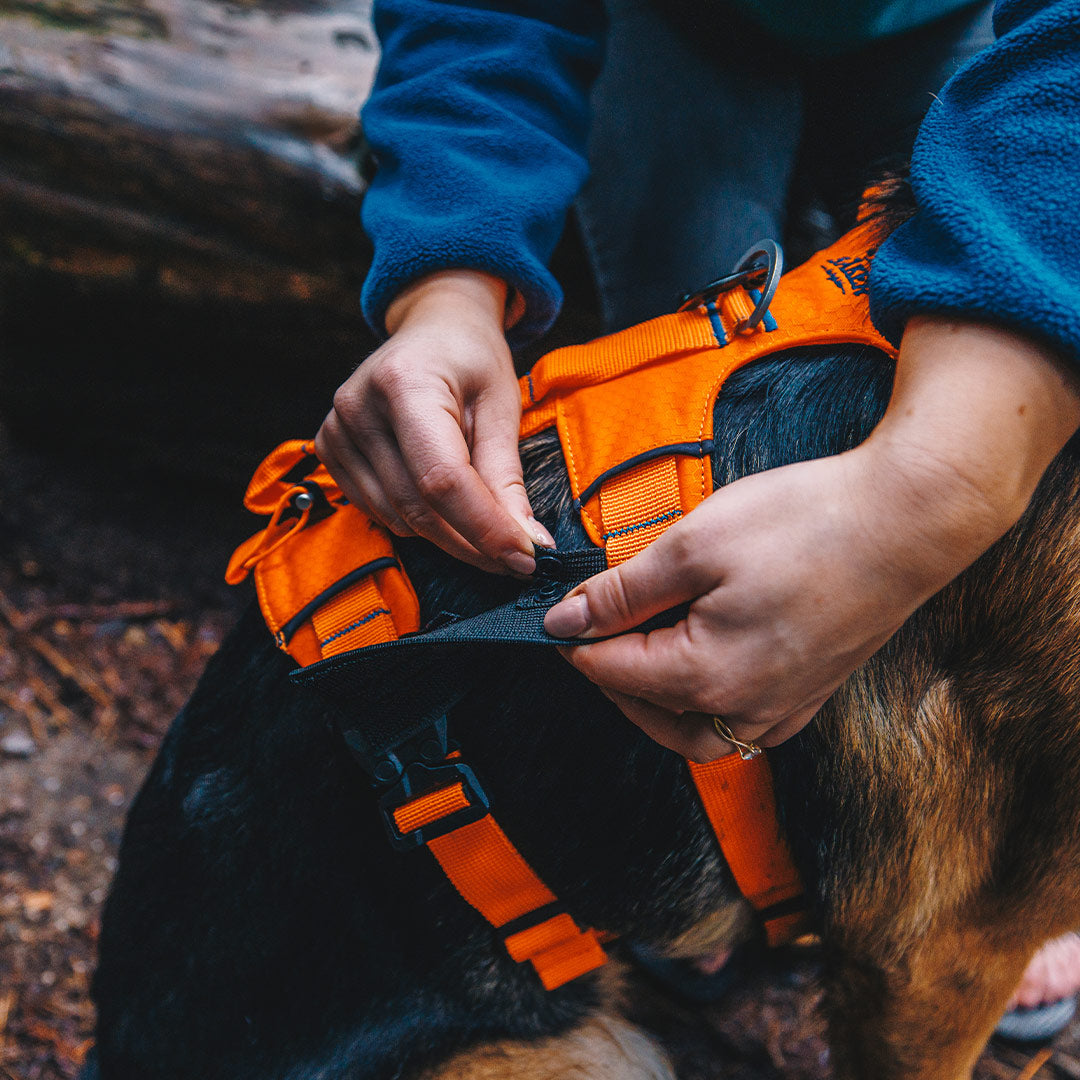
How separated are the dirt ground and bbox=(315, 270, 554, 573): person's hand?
3.83ft

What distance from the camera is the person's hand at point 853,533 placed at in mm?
744

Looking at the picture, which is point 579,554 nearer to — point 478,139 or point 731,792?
point 731,792

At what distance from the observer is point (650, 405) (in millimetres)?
1032

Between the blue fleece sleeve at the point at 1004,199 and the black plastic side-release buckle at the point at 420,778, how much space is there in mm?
734

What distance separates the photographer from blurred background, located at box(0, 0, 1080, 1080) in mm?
2053

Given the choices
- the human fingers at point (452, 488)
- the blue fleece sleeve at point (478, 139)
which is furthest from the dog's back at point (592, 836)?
the blue fleece sleeve at point (478, 139)

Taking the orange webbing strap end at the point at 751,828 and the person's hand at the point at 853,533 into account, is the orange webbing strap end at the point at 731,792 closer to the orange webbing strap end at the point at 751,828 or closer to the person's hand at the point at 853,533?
the orange webbing strap end at the point at 751,828

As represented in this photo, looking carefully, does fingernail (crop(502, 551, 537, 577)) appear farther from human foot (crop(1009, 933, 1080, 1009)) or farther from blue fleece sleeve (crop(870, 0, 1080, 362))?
human foot (crop(1009, 933, 1080, 1009))

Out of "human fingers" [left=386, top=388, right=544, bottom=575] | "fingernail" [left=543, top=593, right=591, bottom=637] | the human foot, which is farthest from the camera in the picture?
the human foot

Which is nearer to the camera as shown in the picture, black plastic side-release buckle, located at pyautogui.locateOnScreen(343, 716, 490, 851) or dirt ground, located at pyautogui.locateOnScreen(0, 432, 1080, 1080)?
black plastic side-release buckle, located at pyautogui.locateOnScreen(343, 716, 490, 851)

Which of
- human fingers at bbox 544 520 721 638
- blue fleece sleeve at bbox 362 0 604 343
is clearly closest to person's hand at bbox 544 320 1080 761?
human fingers at bbox 544 520 721 638

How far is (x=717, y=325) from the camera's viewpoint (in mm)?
1086

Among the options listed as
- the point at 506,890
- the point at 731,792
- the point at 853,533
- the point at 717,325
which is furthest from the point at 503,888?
the point at 717,325

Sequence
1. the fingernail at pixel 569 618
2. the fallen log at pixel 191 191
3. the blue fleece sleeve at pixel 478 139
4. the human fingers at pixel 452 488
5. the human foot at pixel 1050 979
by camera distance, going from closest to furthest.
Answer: the fingernail at pixel 569 618 < the human fingers at pixel 452 488 < the blue fleece sleeve at pixel 478 139 < the human foot at pixel 1050 979 < the fallen log at pixel 191 191
